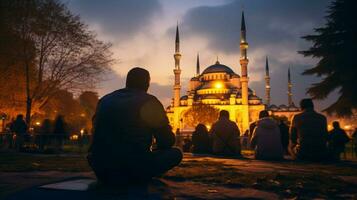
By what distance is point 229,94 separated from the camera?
7794 centimetres

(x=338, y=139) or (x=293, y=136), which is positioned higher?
(x=293, y=136)

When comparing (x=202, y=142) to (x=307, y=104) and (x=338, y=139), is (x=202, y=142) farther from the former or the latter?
(x=338, y=139)

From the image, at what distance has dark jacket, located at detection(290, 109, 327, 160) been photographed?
6.96 meters

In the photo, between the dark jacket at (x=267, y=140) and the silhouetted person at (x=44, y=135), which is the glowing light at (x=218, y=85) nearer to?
the silhouetted person at (x=44, y=135)

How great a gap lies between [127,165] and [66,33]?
1662cm

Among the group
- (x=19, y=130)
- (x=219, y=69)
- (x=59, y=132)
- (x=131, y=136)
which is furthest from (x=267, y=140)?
(x=219, y=69)

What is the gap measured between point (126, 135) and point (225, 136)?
6.00 metres

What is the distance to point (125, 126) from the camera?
9.68 feet

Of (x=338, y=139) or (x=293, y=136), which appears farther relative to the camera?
(x=338, y=139)

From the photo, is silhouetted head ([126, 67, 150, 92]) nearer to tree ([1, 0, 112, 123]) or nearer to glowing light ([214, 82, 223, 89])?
tree ([1, 0, 112, 123])

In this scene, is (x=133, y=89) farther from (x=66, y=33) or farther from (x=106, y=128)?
(x=66, y=33)

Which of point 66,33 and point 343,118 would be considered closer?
point 343,118

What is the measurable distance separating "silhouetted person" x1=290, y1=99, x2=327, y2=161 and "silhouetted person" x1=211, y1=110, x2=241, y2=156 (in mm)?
1749

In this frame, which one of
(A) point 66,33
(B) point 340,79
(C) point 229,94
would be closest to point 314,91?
(B) point 340,79
